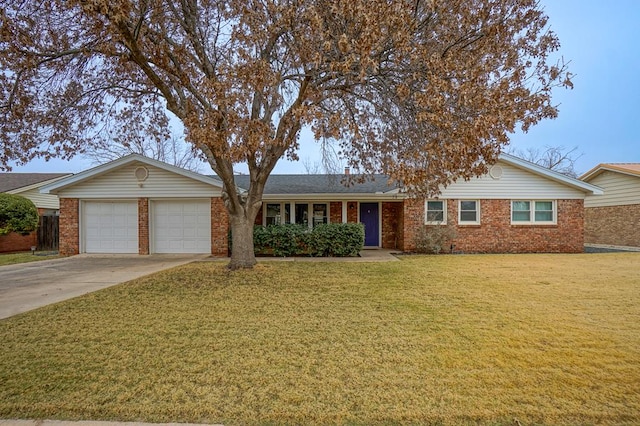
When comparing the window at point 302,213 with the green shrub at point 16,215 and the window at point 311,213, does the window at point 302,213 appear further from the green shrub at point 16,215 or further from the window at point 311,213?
the green shrub at point 16,215

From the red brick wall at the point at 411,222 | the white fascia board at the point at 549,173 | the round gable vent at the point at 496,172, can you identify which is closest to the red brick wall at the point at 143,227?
the red brick wall at the point at 411,222

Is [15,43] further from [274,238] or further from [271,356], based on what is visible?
[274,238]

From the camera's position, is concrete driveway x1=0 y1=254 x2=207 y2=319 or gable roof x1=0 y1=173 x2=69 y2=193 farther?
gable roof x1=0 y1=173 x2=69 y2=193

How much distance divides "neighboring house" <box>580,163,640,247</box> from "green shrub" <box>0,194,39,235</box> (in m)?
27.5

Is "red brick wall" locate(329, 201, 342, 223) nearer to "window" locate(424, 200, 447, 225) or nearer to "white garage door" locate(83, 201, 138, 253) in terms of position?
"window" locate(424, 200, 447, 225)

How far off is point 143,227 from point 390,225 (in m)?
10.6

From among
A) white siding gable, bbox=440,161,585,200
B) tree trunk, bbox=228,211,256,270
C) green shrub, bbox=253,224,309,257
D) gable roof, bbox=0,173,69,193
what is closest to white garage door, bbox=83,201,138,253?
green shrub, bbox=253,224,309,257

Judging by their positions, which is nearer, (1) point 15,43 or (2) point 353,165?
(1) point 15,43

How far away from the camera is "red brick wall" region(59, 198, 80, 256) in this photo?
14.2 metres

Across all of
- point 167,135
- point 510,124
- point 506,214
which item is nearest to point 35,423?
point 510,124

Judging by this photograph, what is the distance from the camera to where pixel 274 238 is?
522 inches

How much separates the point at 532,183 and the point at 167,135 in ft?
47.1

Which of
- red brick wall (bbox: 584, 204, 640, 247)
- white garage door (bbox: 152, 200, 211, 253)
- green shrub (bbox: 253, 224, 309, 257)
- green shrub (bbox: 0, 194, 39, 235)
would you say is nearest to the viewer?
green shrub (bbox: 253, 224, 309, 257)

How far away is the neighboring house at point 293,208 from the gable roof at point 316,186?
0.27 ft
